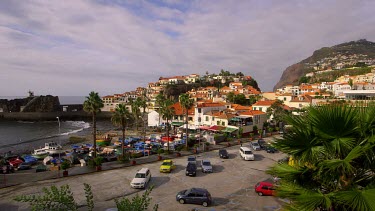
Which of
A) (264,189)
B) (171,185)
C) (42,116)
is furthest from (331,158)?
(42,116)

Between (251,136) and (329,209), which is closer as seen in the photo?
(329,209)

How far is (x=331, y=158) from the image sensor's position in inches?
218

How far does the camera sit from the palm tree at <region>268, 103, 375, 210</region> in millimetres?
5035

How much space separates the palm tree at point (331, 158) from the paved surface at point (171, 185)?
14.3m

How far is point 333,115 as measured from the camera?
550 centimetres

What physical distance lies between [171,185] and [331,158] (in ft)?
67.9

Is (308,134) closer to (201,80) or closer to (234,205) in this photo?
(234,205)

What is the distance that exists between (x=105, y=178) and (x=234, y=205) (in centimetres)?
1440

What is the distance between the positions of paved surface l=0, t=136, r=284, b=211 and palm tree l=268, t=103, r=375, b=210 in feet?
46.9

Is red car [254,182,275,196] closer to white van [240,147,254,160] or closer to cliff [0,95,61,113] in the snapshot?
white van [240,147,254,160]

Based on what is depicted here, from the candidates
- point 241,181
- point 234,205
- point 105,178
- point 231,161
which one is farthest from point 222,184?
point 105,178

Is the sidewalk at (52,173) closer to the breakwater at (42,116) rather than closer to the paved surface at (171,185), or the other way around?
the paved surface at (171,185)

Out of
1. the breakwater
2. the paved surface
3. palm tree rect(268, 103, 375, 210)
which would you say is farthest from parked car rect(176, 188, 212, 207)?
the breakwater

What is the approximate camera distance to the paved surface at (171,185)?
776 inches
